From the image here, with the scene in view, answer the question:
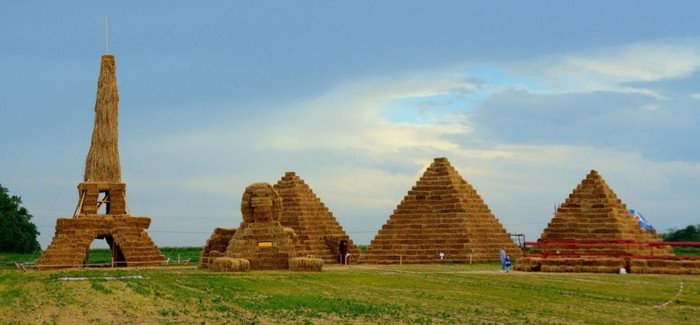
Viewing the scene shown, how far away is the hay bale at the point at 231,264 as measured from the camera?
44.4 m

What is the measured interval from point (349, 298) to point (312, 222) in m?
33.0

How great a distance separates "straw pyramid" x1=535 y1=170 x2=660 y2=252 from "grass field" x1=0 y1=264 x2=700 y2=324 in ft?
45.4

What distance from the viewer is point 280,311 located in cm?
2856

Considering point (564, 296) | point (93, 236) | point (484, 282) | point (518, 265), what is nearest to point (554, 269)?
point (518, 265)

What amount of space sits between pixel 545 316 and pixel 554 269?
17581 millimetres

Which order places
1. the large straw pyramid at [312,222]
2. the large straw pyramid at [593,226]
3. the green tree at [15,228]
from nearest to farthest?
the large straw pyramid at [593,226]
the large straw pyramid at [312,222]
the green tree at [15,228]

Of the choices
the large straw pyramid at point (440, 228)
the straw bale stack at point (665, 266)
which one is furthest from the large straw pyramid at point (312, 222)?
the straw bale stack at point (665, 266)

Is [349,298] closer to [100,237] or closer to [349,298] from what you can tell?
[349,298]

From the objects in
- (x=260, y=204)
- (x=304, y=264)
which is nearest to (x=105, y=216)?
(x=260, y=204)

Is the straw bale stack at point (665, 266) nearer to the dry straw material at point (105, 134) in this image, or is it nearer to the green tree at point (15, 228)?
the dry straw material at point (105, 134)

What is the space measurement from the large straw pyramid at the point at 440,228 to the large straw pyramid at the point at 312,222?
11.5 ft

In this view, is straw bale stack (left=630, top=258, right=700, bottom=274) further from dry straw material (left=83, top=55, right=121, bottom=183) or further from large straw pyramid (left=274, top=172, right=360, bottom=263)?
dry straw material (left=83, top=55, right=121, bottom=183)

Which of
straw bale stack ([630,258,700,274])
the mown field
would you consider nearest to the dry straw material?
the mown field

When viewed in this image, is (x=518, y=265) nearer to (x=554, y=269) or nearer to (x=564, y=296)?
(x=554, y=269)
